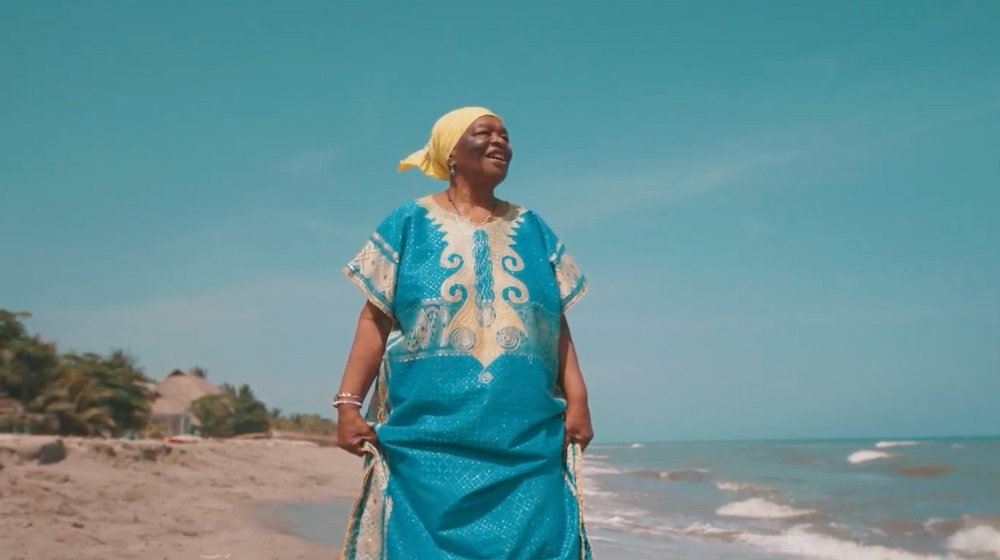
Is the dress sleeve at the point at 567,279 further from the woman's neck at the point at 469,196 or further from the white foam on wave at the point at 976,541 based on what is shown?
the white foam on wave at the point at 976,541

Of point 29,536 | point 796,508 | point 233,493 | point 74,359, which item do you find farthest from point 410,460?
point 74,359

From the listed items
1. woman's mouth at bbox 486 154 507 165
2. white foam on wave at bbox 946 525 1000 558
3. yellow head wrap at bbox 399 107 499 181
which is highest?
yellow head wrap at bbox 399 107 499 181

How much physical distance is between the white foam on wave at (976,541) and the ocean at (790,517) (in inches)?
0.4

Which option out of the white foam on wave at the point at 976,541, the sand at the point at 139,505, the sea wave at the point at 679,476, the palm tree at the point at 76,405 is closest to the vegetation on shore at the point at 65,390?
the palm tree at the point at 76,405

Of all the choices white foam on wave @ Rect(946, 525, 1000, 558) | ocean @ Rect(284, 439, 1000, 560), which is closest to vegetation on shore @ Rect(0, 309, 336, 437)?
ocean @ Rect(284, 439, 1000, 560)

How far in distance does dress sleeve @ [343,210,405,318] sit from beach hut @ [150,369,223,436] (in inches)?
1100

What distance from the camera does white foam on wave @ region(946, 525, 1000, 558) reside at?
8.98 metres

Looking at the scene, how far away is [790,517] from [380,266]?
34.5 ft

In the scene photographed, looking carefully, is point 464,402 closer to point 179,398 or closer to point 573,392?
point 573,392

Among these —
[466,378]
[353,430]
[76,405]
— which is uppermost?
[76,405]

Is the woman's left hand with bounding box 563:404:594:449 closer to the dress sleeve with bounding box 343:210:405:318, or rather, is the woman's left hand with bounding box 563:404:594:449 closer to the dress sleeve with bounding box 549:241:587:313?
the dress sleeve with bounding box 549:241:587:313

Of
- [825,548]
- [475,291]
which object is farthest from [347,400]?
[825,548]

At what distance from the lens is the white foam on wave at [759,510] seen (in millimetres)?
11930

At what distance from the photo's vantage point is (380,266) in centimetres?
254
